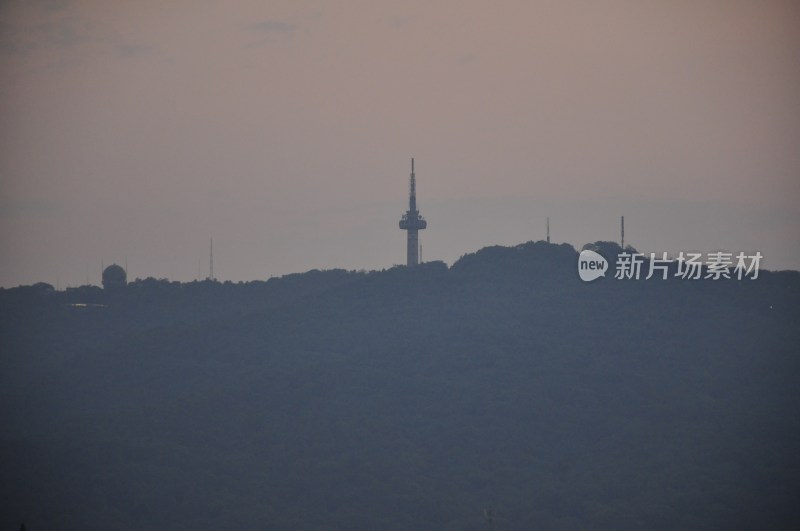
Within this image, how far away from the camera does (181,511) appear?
145125mm

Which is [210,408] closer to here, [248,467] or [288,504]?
[248,467]

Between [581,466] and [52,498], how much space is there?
49.2 m

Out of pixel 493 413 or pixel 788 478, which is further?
pixel 493 413

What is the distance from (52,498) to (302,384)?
138 feet

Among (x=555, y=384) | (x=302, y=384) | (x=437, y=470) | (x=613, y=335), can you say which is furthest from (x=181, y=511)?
(x=613, y=335)

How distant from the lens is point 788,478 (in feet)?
499

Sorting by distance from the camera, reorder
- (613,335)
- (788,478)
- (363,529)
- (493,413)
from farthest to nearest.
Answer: (613,335), (493,413), (788,478), (363,529)

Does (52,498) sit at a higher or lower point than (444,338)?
lower

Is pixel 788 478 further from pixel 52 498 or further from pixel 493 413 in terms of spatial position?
pixel 52 498

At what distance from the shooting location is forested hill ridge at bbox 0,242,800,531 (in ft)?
473

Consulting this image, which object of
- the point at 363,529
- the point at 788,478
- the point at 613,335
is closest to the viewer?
the point at 363,529

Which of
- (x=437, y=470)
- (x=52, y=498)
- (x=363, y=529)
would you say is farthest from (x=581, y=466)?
(x=52, y=498)

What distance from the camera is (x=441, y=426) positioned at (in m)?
167

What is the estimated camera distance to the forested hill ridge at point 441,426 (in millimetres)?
144125
